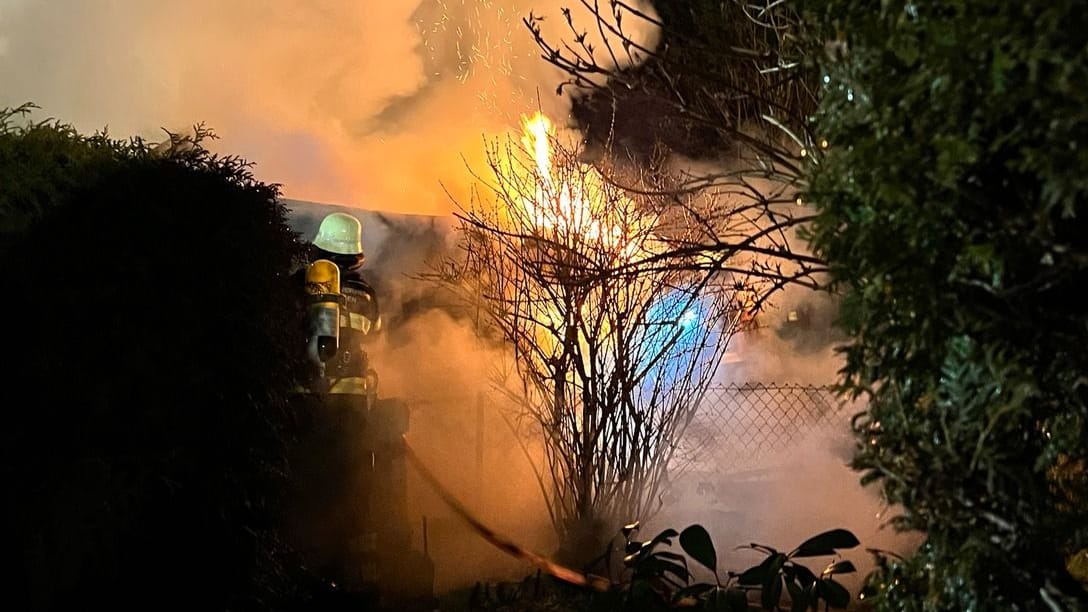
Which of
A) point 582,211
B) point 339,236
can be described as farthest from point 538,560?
point 339,236

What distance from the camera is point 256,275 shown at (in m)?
3.73

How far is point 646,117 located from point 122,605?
5.30 metres

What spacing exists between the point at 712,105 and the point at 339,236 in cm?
242

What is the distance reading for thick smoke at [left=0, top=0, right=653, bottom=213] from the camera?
5309mm

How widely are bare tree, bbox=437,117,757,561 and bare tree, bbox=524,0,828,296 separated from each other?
249 millimetres

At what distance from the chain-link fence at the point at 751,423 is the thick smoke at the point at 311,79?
3.14m

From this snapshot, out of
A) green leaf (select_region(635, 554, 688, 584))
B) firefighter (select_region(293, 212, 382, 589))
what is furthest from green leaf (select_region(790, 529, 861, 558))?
firefighter (select_region(293, 212, 382, 589))

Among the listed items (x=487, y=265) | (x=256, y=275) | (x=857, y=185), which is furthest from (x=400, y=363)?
(x=857, y=185)

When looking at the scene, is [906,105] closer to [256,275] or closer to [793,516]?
[256,275]

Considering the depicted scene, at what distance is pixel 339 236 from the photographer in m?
5.18

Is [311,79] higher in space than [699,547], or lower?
higher

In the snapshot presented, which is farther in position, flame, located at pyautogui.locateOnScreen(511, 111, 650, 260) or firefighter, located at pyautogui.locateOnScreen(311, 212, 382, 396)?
flame, located at pyautogui.locateOnScreen(511, 111, 650, 260)

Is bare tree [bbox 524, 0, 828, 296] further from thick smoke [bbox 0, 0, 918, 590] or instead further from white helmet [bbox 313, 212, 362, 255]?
white helmet [bbox 313, 212, 362, 255]

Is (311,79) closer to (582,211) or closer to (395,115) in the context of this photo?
(395,115)
